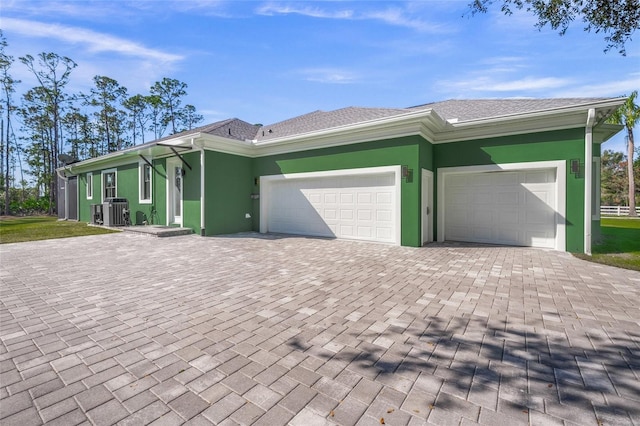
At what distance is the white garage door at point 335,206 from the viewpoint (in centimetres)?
841

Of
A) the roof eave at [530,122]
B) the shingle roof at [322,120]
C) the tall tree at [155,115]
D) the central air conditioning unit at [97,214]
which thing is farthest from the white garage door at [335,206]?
the tall tree at [155,115]

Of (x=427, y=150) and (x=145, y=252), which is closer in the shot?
(x=145, y=252)

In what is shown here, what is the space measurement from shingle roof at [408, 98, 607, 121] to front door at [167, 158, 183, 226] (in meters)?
10.2

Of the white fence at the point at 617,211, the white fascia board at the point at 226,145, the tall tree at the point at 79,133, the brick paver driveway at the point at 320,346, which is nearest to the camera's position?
the brick paver driveway at the point at 320,346

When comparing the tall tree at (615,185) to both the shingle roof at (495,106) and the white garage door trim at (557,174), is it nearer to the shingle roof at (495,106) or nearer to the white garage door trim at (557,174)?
the shingle roof at (495,106)

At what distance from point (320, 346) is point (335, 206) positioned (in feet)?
23.0

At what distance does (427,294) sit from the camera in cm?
398

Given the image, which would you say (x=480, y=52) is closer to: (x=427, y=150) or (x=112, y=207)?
(x=427, y=150)

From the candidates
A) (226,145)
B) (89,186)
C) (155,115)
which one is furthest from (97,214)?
(155,115)

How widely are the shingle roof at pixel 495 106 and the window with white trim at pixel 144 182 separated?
12077 millimetres

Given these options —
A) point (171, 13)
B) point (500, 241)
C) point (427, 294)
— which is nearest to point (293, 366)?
point (427, 294)

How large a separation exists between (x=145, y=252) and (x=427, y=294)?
6.55 meters

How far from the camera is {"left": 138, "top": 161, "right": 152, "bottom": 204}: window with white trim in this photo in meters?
12.5

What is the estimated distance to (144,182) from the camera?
41.7 feet
